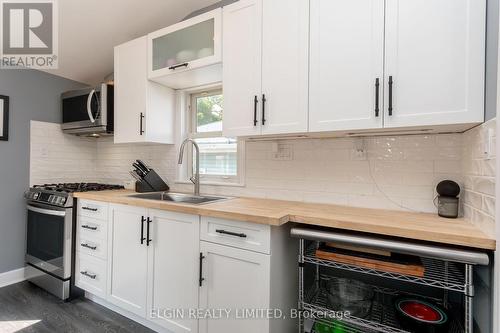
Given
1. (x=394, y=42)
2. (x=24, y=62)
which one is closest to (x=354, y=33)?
(x=394, y=42)

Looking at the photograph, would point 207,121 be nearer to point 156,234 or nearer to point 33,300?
point 156,234

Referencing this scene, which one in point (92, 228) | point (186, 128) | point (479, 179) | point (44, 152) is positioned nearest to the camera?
point (479, 179)

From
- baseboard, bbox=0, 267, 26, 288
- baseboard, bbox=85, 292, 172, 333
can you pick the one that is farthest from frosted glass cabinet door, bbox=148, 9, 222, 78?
baseboard, bbox=0, 267, 26, 288

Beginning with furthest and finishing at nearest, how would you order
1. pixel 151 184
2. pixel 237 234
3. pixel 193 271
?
pixel 151 184, pixel 193 271, pixel 237 234

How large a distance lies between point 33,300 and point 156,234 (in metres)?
1.49

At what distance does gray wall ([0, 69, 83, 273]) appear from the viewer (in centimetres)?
248

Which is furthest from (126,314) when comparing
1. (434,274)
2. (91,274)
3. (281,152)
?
(434,274)

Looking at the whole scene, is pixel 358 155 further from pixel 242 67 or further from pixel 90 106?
pixel 90 106

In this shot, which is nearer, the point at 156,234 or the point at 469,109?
the point at 469,109

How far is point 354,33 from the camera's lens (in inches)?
56.3

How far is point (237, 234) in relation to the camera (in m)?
1.42

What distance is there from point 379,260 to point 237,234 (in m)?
0.72

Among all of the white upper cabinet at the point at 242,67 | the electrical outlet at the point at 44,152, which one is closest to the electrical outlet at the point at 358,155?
the white upper cabinet at the point at 242,67

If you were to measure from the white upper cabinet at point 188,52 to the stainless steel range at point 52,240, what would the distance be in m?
1.34
